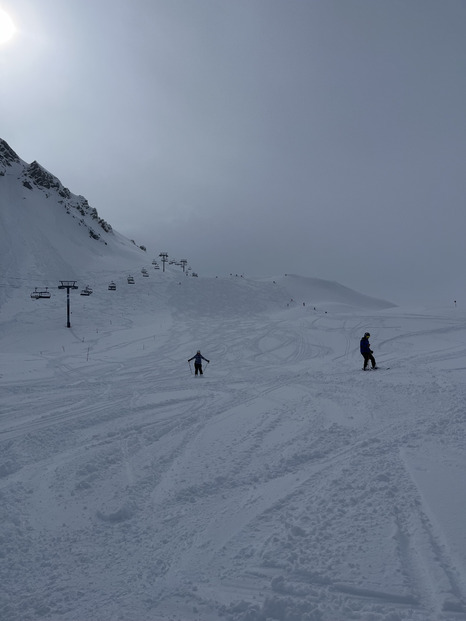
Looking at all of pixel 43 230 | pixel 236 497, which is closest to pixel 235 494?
pixel 236 497

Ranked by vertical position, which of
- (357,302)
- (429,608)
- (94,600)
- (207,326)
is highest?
(357,302)

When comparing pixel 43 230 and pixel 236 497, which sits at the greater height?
pixel 43 230

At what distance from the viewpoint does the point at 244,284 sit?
193 ft

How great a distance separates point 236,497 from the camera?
5453mm

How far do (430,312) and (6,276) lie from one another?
5071cm

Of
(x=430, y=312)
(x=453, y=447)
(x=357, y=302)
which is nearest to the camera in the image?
(x=453, y=447)

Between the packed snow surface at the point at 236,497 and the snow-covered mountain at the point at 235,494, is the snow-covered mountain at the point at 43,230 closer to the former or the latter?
the snow-covered mountain at the point at 235,494

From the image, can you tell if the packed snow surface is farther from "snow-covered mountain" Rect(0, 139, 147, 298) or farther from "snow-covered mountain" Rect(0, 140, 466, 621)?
"snow-covered mountain" Rect(0, 139, 147, 298)

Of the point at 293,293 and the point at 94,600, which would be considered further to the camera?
the point at 293,293

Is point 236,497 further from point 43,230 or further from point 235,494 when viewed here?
point 43,230

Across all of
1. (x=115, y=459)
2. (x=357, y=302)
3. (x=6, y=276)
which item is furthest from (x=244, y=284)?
(x=115, y=459)

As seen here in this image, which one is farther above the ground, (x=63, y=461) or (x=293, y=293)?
(x=293, y=293)

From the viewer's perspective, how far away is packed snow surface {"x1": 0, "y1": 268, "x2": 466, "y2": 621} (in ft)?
11.9

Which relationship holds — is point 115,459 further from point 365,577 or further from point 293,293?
point 293,293
